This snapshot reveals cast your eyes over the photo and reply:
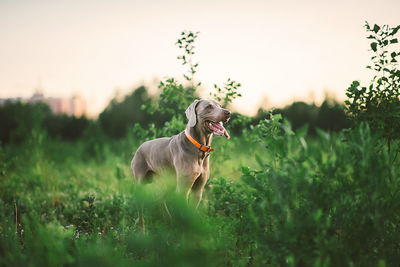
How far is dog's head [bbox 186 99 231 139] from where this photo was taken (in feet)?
8.89

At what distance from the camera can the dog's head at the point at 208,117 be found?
271 cm

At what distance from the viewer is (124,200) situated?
4277 millimetres

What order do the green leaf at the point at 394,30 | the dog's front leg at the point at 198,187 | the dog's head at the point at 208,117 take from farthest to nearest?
the dog's front leg at the point at 198,187, the dog's head at the point at 208,117, the green leaf at the point at 394,30

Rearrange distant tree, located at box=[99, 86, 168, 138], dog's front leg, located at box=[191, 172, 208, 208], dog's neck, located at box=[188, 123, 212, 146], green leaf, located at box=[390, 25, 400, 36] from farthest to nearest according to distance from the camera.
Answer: distant tree, located at box=[99, 86, 168, 138], dog's front leg, located at box=[191, 172, 208, 208], dog's neck, located at box=[188, 123, 212, 146], green leaf, located at box=[390, 25, 400, 36]

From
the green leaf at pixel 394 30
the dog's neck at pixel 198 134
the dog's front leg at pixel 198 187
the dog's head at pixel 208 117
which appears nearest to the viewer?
the green leaf at pixel 394 30

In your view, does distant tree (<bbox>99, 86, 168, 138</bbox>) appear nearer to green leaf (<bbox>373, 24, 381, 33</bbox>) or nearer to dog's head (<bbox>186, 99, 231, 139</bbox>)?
dog's head (<bbox>186, 99, 231, 139</bbox>)

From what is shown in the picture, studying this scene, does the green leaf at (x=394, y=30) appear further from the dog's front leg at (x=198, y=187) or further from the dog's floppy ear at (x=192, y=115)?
A: the dog's front leg at (x=198, y=187)

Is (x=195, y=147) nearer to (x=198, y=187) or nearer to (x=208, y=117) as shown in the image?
(x=208, y=117)

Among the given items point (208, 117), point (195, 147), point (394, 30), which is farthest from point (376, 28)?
point (195, 147)

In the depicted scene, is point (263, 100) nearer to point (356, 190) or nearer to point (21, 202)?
point (356, 190)

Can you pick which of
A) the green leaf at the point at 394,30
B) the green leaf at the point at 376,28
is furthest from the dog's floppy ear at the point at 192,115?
the green leaf at the point at 394,30

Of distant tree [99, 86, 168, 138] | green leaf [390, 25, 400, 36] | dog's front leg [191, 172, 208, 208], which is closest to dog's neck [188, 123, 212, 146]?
dog's front leg [191, 172, 208, 208]

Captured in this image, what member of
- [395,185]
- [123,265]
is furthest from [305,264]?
[123,265]

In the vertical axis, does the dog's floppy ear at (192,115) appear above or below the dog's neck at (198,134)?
above
